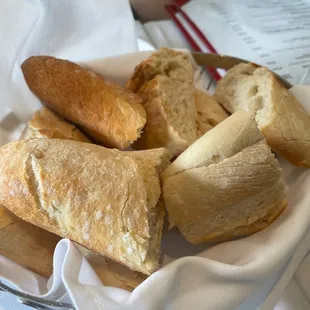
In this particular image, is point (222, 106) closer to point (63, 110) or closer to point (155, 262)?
point (63, 110)

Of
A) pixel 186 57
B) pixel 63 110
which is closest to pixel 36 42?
pixel 63 110

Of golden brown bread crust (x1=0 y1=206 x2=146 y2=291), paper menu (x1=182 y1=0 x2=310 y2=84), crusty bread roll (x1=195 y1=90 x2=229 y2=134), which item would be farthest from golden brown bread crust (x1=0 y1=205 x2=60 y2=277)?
paper menu (x1=182 y1=0 x2=310 y2=84)

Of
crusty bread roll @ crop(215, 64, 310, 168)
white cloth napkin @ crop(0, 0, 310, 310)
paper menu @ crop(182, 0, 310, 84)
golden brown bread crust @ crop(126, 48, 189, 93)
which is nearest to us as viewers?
white cloth napkin @ crop(0, 0, 310, 310)

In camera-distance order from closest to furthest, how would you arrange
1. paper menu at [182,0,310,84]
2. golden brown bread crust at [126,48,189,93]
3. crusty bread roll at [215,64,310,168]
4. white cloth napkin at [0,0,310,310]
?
white cloth napkin at [0,0,310,310] < crusty bread roll at [215,64,310,168] < golden brown bread crust at [126,48,189,93] < paper menu at [182,0,310,84]

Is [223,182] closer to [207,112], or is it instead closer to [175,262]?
[175,262]

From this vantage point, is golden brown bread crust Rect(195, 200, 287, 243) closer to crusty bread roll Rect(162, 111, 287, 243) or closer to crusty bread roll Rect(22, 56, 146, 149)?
crusty bread roll Rect(162, 111, 287, 243)

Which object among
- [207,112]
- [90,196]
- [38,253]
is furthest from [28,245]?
[207,112]

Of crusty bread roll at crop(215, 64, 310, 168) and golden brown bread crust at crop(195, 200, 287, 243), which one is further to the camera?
crusty bread roll at crop(215, 64, 310, 168)
